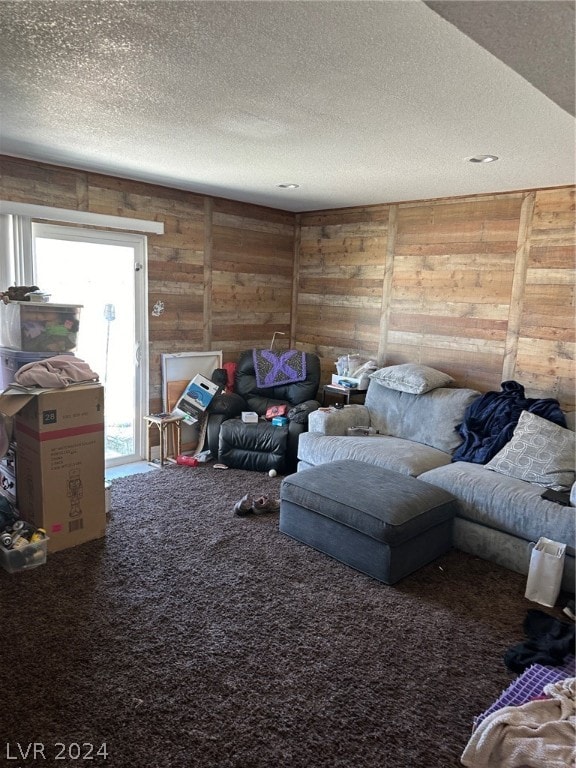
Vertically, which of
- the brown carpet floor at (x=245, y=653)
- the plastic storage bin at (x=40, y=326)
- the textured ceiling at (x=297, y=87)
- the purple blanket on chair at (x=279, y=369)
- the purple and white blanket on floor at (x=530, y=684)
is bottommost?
the brown carpet floor at (x=245, y=653)

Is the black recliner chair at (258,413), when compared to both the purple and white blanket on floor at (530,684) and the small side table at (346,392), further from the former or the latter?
the purple and white blanket on floor at (530,684)

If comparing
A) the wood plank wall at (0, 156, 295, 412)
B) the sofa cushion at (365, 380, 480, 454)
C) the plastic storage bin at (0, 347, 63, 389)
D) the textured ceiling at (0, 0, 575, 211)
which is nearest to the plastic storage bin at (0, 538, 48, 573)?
the plastic storage bin at (0, 347, 63, 389)

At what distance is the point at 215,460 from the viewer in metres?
4.95

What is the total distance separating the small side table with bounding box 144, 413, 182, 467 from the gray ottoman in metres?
1.70

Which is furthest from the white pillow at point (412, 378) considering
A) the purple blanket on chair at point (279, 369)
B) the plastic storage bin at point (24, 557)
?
the plastic storage bin at point (24, 557)

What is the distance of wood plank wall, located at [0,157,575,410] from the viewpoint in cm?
409

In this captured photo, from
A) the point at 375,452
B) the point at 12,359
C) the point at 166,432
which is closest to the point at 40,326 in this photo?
the point at 12,359

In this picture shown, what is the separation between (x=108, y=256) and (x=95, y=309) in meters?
Answer: 0.46

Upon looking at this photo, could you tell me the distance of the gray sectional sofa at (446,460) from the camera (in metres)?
3.04

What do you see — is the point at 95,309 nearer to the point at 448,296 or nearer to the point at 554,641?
the point at 448,296

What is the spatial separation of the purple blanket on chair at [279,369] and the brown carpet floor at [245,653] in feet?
6.48

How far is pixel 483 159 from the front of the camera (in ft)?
10.9

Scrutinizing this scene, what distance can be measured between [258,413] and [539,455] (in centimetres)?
251

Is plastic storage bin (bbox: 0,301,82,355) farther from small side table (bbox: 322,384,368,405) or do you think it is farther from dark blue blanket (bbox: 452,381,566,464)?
dark blue blanket (bbox: 452,381,566,464)
